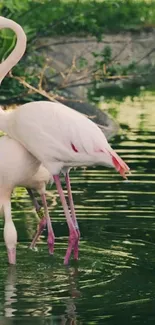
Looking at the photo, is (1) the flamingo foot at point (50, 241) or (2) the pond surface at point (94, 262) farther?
(1) the flamingo foot at point (50, 241)

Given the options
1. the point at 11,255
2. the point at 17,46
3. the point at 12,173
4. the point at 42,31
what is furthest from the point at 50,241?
the point at 42,31

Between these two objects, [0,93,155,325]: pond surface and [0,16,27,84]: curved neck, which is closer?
[0,93,155,325]: pond surface

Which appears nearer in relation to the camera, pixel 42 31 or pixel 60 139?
pixel 60 139

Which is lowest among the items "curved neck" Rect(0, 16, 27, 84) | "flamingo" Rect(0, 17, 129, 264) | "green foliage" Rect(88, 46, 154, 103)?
"green foliage" Rect(88, 46, 154, 103)

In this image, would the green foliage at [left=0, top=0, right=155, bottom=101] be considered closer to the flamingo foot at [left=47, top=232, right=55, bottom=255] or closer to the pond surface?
the pond surface

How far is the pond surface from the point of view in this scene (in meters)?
5.91

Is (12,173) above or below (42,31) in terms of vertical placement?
below

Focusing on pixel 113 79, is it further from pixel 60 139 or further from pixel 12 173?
pixel 60 139

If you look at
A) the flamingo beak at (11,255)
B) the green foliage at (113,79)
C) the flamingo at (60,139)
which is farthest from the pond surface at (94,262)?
the green foliage at (113,79)

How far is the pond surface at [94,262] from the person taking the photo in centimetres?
591

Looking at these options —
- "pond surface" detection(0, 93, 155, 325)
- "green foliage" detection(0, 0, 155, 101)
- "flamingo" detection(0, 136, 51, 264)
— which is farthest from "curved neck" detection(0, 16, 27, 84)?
"green foliage" detection(0, 0, 155, 101)

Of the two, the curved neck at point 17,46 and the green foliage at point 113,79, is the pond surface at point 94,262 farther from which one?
the green foliage at point 113,79

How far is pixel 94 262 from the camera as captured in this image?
7148 mm

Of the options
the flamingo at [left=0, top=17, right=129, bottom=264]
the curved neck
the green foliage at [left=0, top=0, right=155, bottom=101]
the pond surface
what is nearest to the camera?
the pond surface
